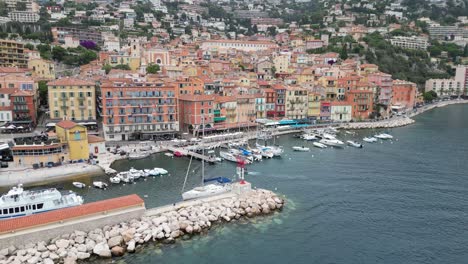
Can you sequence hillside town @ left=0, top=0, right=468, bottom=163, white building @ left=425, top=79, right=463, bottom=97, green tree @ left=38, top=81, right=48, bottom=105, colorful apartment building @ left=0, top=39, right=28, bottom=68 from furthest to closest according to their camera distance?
white building @ left=425, top=79, right=463, bottom=97 → colorful apartment building @ left=0, top=39, right=28, bottom=68 → green tree @ left=38, top=81, right=48, bottom=105 → hillside town @ left=0, top=0, right=468, bottom=163

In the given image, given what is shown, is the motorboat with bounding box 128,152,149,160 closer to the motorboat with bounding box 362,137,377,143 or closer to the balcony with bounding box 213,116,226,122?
the balcony with bounding box 213,116,226,122

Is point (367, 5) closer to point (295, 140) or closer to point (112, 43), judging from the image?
point (112, 43)

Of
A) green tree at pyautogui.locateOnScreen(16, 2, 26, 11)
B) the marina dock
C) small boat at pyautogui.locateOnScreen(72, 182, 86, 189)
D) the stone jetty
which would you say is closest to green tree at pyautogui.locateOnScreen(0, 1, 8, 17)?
green tree at pyautogui.locateOnScreen(16, 2, 26, 11)

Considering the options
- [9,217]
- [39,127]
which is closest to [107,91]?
[39,127]

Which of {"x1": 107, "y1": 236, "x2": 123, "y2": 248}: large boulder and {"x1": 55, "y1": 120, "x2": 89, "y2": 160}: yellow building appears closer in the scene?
{"x1": 107, "y1": 236, "x2": 123, "y2": 248}: large boulder

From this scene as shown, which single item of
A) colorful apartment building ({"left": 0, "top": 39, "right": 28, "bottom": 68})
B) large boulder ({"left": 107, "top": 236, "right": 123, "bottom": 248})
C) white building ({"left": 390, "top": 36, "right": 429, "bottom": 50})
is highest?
white building ({"left": 390, "top": 36, "right": 429, "bottom": 50})

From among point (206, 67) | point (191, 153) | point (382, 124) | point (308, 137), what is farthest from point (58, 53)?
point (382, 124)

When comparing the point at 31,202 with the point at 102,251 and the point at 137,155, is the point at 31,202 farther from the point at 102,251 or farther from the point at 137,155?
the point at 137,155
